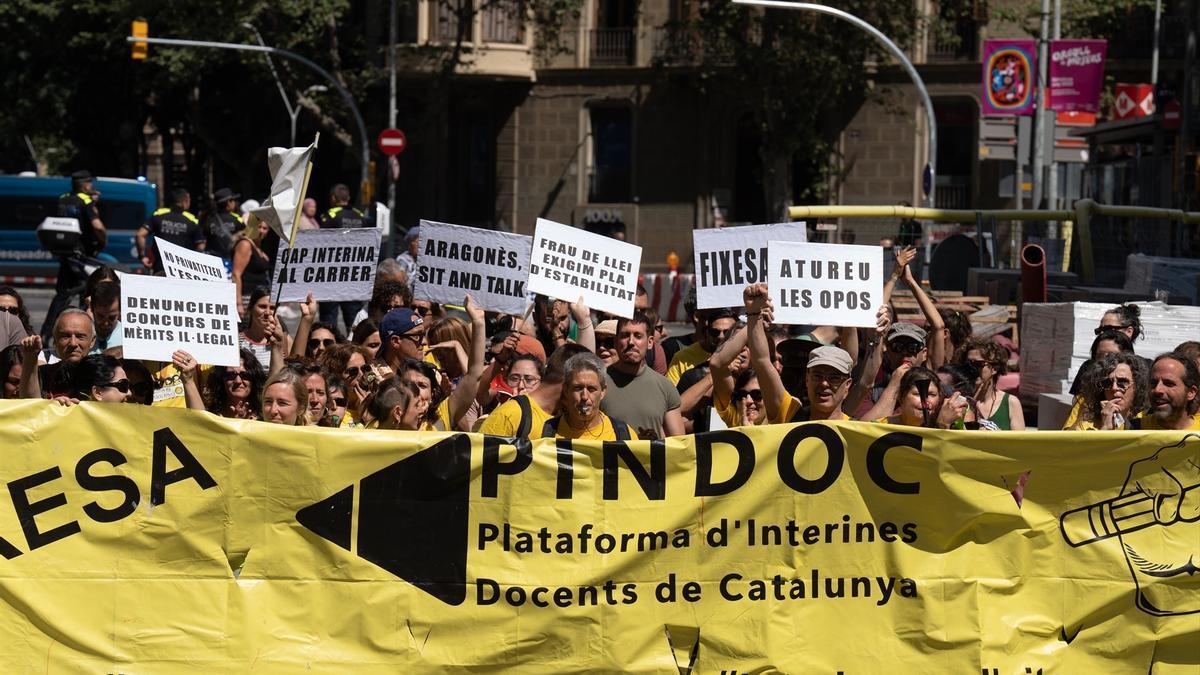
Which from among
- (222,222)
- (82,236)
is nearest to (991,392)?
(222,222)

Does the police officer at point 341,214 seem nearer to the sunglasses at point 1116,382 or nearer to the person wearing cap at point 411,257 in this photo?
the person wearing cap at point 411,257

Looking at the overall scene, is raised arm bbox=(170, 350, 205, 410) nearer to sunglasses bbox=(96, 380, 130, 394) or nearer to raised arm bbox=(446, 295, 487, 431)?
sunglasses bbox=(96, 380, 130, 394)

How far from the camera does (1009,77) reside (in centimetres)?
2602

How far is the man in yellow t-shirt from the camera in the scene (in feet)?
22.5

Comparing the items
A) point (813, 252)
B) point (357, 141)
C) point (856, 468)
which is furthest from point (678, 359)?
point (357, 141)

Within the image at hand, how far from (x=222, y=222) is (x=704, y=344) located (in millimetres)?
8779

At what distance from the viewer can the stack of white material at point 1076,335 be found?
1027 cm

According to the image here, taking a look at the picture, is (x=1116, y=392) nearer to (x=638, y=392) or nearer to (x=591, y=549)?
(x=638, y=392)

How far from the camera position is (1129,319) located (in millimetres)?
9438

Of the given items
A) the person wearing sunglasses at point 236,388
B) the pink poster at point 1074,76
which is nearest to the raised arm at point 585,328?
the person wearing sunglasses at point 236,388

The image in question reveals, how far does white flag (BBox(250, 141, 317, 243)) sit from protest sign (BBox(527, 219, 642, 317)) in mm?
1642

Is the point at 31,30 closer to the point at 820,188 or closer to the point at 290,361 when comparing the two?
the point at 820,188

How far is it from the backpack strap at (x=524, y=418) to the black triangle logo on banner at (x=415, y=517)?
0.73 metres

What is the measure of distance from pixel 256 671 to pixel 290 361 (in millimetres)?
2250
